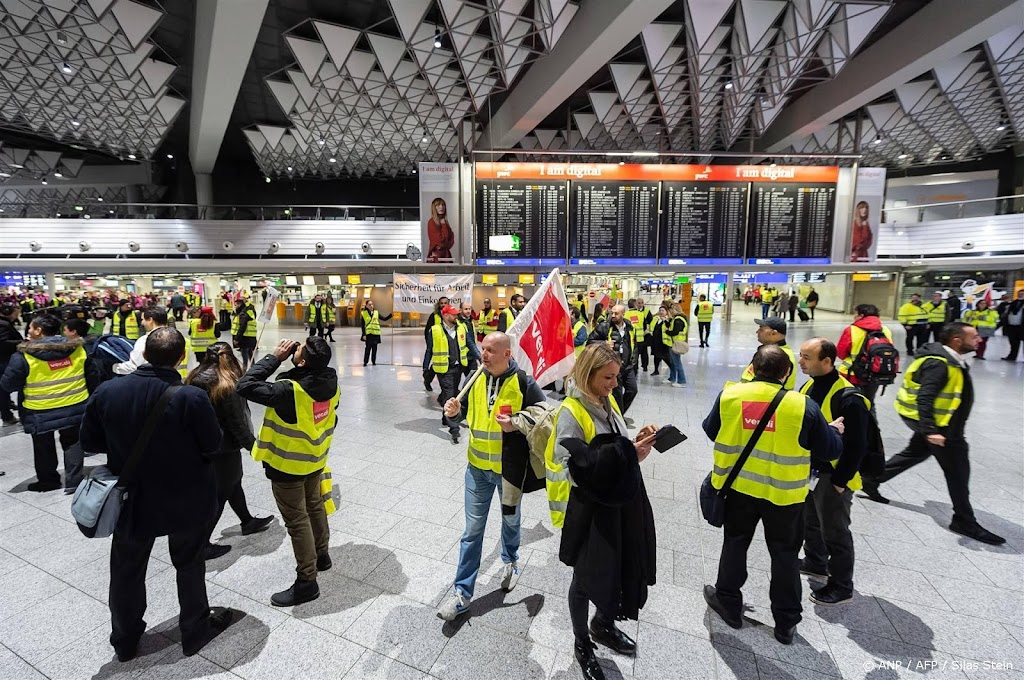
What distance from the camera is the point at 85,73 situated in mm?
12367

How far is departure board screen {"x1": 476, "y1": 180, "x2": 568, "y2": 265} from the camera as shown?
9797 millimetres

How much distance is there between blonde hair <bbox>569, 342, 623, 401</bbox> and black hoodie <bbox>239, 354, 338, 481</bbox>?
1590 millimetres

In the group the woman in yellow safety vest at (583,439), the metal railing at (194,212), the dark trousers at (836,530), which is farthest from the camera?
the metal railing at (194,212)

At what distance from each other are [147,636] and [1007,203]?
29.1 metres

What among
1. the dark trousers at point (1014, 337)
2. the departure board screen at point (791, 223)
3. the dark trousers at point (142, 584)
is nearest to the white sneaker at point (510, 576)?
the dark trousers at point (142, 584)

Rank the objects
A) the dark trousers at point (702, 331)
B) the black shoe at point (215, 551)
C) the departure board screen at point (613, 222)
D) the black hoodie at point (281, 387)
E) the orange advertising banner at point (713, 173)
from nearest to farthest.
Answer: the black hoodie at point (281, 387) < the black shoe at point (215, 551) < the orange advertising banner at point (713, 173) < the departure board screen at point (613, 222) < the dark trousers at point (702, 331)

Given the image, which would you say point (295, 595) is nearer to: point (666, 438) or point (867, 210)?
point (666, 438)

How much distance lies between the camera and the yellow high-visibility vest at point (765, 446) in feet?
7.31

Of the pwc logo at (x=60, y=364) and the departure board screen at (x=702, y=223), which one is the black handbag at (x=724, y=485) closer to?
the pwc logo at (x=60, y=364)

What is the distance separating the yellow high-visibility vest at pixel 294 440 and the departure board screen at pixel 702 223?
371 inches

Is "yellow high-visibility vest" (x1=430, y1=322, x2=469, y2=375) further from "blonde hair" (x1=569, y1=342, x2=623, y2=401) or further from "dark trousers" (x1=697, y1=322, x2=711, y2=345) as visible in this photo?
"dark trousers" (x1=697, y1=322, x2=711, y2=345)

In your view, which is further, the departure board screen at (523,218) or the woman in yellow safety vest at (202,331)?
the departure board screen at (523,218)

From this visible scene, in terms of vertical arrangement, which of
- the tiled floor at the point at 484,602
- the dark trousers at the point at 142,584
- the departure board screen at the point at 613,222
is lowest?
the tiled floor at the point at 484,602

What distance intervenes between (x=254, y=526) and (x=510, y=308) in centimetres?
683
